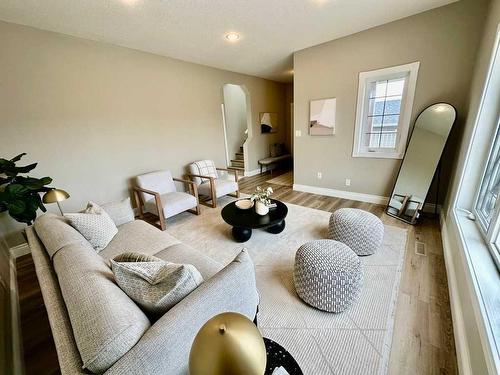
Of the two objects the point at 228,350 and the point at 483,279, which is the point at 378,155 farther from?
the point at 228,350

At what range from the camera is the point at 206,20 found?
Result: 249 centimetres

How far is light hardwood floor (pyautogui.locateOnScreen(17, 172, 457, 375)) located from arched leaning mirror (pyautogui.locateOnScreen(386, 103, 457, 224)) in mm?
529

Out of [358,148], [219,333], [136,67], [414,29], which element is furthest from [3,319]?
[414,29]

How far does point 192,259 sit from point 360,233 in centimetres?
166

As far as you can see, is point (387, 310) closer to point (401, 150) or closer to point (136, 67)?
point (401, 150)

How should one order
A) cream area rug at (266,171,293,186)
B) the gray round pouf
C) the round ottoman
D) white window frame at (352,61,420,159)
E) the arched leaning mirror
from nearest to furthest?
the gray round pouf
the round ottoman
the arched leaning mirror
white window frame at (352,61,420,159)
cream area rug at (266,171,293,186)

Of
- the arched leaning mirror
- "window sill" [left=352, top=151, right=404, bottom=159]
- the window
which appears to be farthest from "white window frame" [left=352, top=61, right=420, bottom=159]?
the window

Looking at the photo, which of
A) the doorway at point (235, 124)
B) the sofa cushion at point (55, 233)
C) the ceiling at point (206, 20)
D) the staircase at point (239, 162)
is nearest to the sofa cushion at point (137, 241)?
the sofa cushion at point (55, 233)

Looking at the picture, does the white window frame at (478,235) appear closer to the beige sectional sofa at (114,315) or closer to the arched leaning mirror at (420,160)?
the arched leaning mirror at (420,160)

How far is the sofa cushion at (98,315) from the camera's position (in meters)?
0.68

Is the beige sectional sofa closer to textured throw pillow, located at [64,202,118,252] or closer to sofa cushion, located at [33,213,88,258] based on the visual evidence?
sofa cushion, located at [33,213,88,258]

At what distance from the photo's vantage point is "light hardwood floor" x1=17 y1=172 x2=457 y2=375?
125 cm

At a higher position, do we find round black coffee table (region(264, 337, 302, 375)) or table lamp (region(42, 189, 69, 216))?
table lamp (region(42, 189, 69, 216))

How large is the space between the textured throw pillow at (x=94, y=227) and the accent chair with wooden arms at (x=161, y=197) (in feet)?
3.04
